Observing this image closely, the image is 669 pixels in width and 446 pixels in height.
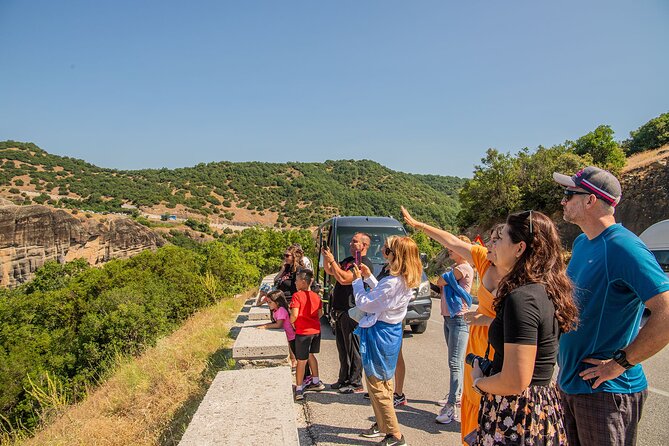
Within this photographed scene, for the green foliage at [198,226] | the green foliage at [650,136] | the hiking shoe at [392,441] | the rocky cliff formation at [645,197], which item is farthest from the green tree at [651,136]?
the green foliage at [198,226]

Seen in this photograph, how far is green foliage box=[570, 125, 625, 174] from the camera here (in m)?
31.5

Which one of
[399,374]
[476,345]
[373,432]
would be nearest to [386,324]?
[476,345]

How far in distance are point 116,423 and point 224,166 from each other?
113918 mm

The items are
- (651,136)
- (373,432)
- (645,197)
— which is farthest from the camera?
(651,136)

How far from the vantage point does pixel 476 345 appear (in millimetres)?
3342

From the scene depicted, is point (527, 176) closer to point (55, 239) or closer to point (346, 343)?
point (346, 343)

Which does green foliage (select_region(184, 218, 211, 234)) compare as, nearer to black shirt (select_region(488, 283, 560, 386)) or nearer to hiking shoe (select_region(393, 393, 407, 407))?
hiking shoe (select_region(393, 393, 407, 407))

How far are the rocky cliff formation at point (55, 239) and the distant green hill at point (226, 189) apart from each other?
3307 centimetres

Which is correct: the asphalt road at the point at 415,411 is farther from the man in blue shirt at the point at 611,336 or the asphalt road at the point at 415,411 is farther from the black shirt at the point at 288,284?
the man in blue shirt at the point at 611,336

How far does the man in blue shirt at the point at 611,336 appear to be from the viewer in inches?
85.0

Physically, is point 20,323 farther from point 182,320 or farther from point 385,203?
point 385,203

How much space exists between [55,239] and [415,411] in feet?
133

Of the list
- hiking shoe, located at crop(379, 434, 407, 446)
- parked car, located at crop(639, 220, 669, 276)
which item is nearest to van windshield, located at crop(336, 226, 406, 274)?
parked car, located at crop(639, 220, 669, 276)

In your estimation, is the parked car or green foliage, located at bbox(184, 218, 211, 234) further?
green foliage, located at bbox(184, 218, 211, 234)
